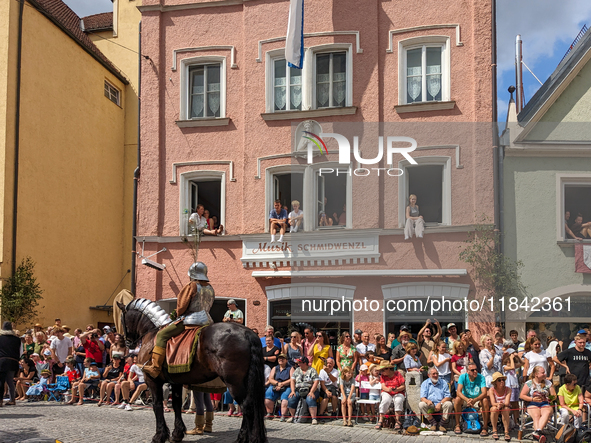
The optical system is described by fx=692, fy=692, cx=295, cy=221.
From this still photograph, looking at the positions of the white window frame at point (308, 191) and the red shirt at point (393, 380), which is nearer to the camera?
the red shirt at point (393, 380)

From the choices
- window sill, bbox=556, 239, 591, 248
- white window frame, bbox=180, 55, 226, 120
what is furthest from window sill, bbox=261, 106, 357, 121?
window sill, bbox=556, 239, 591, 248

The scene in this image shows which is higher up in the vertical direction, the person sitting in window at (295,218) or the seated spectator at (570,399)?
the person sitting in window at (295,218)

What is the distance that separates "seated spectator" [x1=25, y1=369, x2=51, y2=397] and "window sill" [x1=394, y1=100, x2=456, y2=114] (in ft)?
36.0

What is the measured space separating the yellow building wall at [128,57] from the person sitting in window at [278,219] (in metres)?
10.3

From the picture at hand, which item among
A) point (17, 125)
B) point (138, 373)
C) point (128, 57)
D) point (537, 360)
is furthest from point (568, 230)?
point (128, 57)

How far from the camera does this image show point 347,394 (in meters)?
13.2

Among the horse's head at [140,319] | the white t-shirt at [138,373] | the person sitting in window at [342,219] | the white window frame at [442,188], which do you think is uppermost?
the white window frame at [442,188]

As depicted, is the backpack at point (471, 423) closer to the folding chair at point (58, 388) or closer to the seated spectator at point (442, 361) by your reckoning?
the seated spectator at point (442, 361)

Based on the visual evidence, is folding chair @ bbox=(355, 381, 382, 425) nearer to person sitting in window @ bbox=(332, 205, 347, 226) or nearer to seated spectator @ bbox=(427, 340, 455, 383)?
seated spectator @ bbox=(427, 340, 455, 383)

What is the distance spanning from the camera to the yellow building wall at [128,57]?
27391 mm

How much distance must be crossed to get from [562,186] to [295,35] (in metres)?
7.90

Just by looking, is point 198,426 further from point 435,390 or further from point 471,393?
point 471,393

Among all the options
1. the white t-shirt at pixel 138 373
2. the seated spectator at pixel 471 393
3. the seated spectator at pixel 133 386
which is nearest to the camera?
the seated spectator at pixel 471 393

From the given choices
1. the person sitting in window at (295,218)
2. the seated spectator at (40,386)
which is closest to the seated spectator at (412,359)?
the person sitting in window at (295,218)
